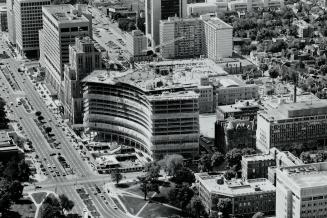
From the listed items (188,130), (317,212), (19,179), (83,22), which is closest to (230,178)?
(188,130)

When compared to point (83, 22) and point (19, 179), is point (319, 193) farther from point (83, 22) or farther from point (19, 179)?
point (83, 22)

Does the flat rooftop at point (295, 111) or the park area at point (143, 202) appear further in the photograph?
the flat rooftop at point (295, 111)

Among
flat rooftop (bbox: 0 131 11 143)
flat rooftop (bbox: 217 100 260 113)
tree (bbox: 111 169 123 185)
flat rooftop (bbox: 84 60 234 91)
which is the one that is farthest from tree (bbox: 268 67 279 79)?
flat rooftop (bbox: 0 131 11 143)

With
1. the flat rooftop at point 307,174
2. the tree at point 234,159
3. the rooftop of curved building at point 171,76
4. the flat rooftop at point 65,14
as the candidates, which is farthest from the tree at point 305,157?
the flat rooftop at point 65,14

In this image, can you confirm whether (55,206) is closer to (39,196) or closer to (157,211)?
(39,196)

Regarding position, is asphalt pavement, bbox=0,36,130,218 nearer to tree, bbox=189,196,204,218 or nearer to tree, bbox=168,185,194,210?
tree, bbox=168,185,194,210

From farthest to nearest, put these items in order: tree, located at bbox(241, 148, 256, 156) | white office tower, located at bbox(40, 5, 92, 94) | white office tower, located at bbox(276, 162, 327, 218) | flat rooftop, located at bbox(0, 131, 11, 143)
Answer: white office tower, located at bbox(40, 5, 92, 94) → flat rooftop, located at bbox(0, 131, 11, 143) → tree, located at bbox(241, 148, 256, 156) → white office tower, located at bbox(276, 162, 327, 218)

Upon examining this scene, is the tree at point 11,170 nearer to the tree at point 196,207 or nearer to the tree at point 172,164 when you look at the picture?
the tree at point 172,164

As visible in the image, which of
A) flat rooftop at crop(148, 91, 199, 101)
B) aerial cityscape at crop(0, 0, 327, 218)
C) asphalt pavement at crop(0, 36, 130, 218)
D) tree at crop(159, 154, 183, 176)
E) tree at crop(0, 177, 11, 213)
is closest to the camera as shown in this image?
tree at crop(0, 177, 11, 213)
